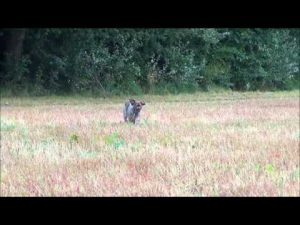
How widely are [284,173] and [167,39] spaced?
15.6 m

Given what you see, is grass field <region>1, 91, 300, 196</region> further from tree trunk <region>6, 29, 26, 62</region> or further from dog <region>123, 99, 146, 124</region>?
tree trunk <region>6, 29, 26, 62</region>

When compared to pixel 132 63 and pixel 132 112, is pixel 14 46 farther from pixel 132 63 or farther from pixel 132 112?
pixel 132 112

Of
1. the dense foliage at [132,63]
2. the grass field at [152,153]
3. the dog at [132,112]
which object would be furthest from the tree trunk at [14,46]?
the dog at [132,112]

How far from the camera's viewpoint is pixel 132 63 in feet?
61.7

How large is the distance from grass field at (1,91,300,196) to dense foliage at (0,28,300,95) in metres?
4.87

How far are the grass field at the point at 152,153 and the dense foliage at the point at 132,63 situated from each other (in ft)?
16.0

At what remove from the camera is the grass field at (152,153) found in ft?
18.0

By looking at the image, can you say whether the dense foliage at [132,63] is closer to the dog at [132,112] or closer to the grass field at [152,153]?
the grass field at [152,153]

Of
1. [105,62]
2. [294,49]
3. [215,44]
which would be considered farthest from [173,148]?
[294,49]

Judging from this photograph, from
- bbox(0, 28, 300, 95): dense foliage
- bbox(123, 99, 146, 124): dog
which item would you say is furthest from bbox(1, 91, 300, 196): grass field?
bbox(0, 28, 300, 95): dense foliage

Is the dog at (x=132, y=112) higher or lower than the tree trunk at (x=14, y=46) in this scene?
lower

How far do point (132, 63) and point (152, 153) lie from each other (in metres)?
11.6
